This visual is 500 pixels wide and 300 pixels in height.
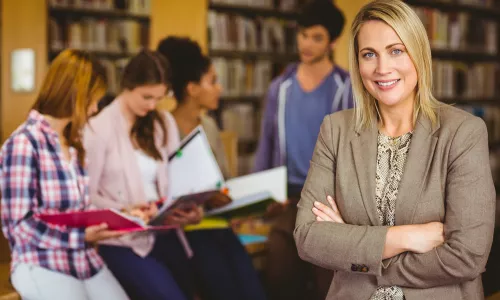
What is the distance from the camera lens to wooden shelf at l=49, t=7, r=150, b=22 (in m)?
5.70

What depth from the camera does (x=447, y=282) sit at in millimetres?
1521

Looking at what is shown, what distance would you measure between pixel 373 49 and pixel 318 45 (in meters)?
1.48

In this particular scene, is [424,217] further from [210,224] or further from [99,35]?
[99,35]

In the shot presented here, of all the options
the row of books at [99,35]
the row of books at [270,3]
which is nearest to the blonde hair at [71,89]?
the row of books at [270,3]

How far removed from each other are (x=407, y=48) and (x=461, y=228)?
42cm

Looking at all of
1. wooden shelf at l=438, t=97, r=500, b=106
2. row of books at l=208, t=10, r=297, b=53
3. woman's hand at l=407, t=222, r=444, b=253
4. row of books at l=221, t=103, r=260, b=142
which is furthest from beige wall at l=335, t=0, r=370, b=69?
woman's hand at l=407, t=222, r=444, b=253

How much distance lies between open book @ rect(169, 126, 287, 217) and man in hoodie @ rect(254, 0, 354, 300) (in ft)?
0.48

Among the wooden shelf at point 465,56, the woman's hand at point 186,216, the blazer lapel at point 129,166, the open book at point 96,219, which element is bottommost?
the woman's hand at point 186,216

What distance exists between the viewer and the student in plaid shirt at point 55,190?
2.21m

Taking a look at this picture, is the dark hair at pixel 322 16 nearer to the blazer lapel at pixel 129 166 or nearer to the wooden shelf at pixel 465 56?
the blazer lapel at pixel 129 166

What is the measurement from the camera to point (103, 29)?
5781mm

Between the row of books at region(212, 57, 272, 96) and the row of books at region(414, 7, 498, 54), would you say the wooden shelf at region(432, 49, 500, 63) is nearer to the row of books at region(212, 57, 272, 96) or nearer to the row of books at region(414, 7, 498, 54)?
the row of books at region(414, 7, 498, 54)

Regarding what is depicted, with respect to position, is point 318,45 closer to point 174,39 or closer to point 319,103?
point 319,103

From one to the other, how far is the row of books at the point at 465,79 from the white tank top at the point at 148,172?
369 centimetres
